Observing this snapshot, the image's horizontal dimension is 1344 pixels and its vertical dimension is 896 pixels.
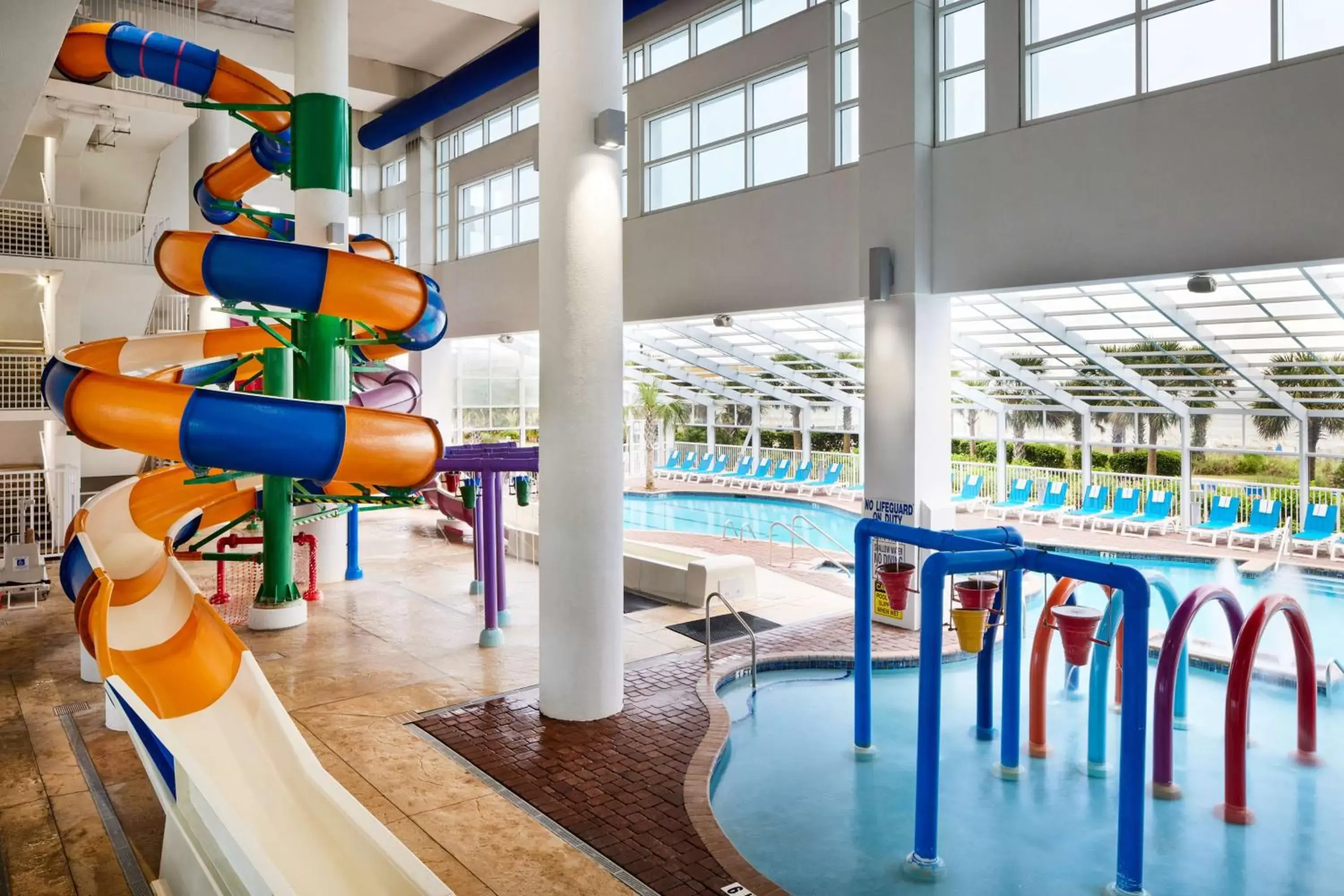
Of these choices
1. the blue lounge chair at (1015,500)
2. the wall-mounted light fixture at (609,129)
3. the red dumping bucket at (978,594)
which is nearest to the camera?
the red dumping bucket at (978,594)

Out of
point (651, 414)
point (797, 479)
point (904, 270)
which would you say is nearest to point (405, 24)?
point (651, 414)

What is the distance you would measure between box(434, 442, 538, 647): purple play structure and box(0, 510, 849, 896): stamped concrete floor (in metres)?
0.23

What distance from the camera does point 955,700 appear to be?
7871 millimetres

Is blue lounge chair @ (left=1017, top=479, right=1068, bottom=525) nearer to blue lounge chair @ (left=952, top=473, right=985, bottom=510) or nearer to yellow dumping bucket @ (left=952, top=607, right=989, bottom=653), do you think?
blue lounge chair @ (left=952, top=473, right=985, bottom=510)

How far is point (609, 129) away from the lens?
641 cm

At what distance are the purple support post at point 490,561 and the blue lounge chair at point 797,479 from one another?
43.9 feet

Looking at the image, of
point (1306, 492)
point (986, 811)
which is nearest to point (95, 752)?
point (986, 811)

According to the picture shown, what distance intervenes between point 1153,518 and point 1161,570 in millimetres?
2463

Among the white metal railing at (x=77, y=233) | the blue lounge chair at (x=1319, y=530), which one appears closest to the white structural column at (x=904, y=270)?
the blue lounge chair at (x=1319, y=530)

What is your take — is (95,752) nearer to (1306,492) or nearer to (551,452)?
(551,452)

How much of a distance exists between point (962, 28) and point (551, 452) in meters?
6.16

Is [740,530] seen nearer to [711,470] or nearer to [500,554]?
[711,470]

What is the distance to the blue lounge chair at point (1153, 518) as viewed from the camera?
1526 cm

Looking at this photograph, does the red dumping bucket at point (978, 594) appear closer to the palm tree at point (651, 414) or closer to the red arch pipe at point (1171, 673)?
the red arch pipe at point (1171, 673)
